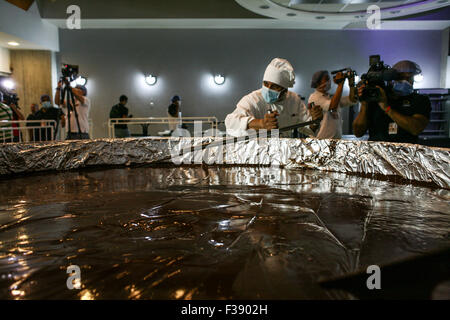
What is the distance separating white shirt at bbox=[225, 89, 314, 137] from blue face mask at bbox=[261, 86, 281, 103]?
0.06 m

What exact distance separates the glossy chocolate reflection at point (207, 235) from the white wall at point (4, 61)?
5562 millimetres

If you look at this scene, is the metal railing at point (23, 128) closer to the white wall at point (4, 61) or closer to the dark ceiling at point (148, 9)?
the dark ceiling at point (148, 9)

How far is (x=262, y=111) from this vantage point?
1.89 metres

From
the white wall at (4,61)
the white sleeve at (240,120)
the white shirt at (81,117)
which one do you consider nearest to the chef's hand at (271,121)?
the white sleeve at (240,120)

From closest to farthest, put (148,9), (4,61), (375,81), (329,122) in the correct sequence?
(375,81) → (329,122) → (148,9) → (4,61)

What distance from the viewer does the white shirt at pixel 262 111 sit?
1.73 m

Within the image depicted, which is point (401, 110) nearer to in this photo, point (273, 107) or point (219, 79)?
point (273, 107)

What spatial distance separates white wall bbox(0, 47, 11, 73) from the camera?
534 cm

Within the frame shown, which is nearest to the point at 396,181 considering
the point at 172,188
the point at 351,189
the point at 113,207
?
the point at 351,189

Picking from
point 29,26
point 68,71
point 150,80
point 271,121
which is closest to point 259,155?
point 271,121

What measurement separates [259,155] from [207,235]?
996mm

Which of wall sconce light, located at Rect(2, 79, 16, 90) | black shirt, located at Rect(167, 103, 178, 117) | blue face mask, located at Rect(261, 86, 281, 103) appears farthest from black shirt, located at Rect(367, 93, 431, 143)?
wall sconce light, located at Rect(2, 79, 16, 90)

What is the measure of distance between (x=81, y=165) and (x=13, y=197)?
0.58 meters

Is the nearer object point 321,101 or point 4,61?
point 321,101
